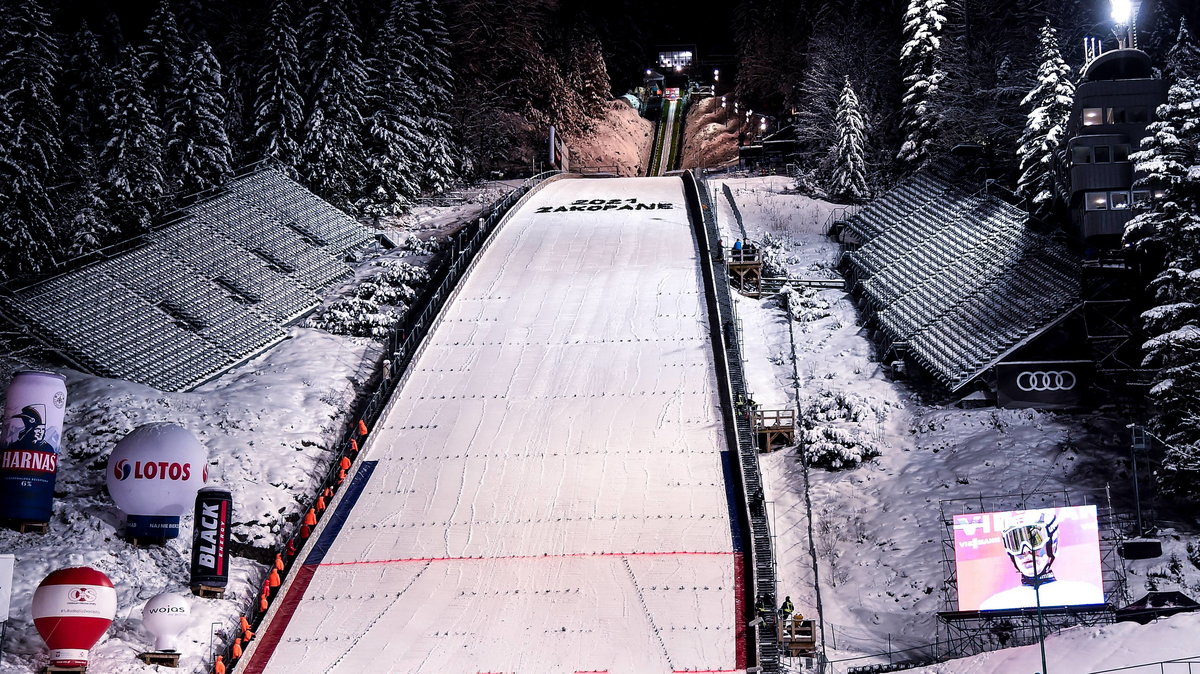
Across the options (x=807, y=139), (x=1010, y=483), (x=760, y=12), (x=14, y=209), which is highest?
(x=760, y=12)

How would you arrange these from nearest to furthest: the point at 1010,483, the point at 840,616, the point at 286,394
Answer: the point at 840,616 < the point at 1010,483 < the point at 286,394

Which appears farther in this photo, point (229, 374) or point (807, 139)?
point (807, 139)

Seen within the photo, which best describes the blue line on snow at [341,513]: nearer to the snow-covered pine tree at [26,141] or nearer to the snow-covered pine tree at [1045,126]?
the snow-covered pine tree at [26,141]

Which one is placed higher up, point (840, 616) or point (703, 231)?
point (703, 231)

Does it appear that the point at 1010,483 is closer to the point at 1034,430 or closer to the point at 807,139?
the point at 1034,430

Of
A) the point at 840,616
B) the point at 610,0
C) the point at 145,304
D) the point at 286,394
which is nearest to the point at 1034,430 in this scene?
the point at 840,616

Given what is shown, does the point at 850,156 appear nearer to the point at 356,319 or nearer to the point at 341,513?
the point at 356,319

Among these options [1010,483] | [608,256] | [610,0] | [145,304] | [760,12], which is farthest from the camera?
[610,0]
